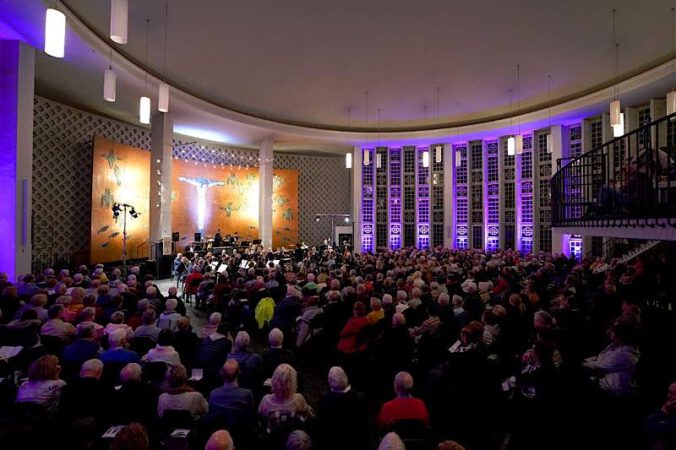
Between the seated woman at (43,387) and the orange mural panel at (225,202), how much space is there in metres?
14.2

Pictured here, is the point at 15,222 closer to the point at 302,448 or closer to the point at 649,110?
the point at 302,448

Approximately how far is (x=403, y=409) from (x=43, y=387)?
2.62 metres

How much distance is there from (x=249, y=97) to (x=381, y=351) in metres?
11.3

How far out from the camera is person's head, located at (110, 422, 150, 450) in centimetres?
192

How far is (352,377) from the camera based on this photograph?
4.68m

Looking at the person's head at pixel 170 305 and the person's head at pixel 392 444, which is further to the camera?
the person's head at pixel 170 305

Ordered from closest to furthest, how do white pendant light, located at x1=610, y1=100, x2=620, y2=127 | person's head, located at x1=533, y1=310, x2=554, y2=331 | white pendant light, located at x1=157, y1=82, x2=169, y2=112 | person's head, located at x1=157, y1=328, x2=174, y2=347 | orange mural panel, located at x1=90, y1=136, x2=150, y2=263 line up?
person's head, located at x1=157, y1=328, x2=174, y2=347 → person's head, located at x1=533, y1=310, x2=554, y2=331 → white pendant light, located at x1=157, y1=82, x2=169, y2=112 → white pendant light, located at x1=610, y1=100, x2=620, y2=127 → orange mural panel, located at x1=90, y1=136, x2=150, y2=263

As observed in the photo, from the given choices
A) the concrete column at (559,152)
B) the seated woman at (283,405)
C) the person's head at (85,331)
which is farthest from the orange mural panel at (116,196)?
the concrete column at (559,152)

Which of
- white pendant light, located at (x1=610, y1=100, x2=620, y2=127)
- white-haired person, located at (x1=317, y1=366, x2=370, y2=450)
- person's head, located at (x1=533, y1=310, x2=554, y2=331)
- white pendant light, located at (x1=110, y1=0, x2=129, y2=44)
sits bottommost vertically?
white-haired person, located at (x1=317, y1=366, x2=370, y2=450)

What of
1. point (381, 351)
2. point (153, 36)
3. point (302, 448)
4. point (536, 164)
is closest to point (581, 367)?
point (381, 351)

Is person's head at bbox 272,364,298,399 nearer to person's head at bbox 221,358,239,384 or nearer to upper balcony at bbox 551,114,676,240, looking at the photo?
person's head at bbox 221,358,239,384

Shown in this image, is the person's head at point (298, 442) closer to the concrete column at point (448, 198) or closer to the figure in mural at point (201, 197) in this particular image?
the figure in mural at point (201, 197)

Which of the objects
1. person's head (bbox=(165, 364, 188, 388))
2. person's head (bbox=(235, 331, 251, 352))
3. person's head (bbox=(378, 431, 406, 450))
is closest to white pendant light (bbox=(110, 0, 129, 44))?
person's head (bbox=(235, 331, 251, 352))

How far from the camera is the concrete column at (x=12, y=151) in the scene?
7.65 meters
